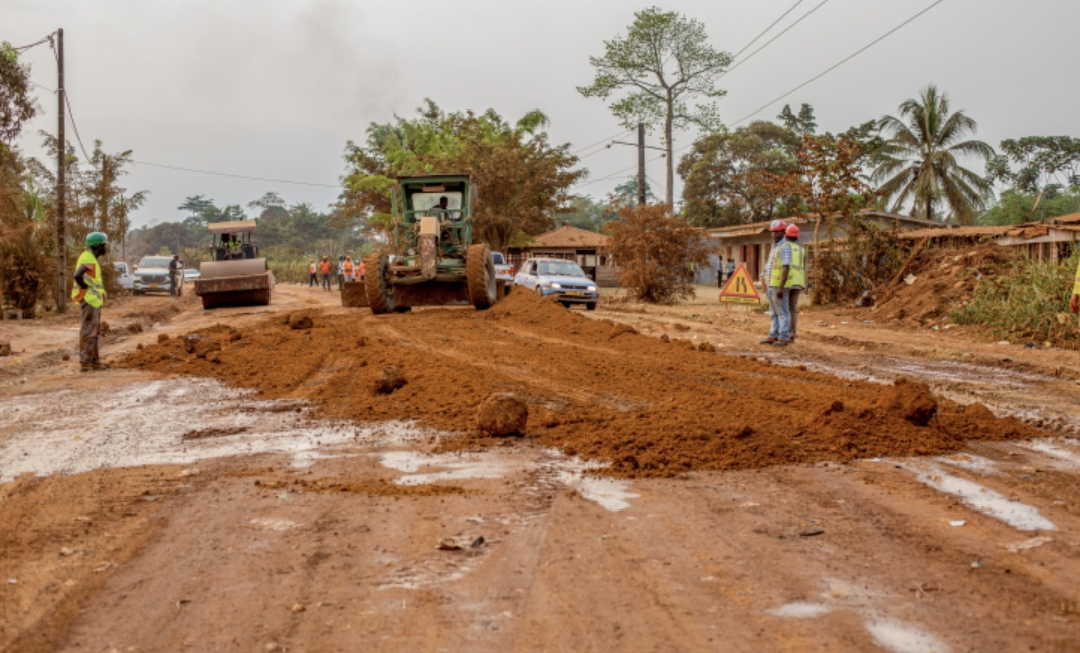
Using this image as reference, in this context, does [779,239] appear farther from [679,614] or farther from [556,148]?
[556,148]

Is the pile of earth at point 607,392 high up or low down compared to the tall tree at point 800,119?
down

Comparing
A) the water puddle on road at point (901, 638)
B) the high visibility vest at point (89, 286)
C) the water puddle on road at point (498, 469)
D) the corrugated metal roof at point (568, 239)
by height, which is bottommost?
the water puddle on road at point (901, 638)

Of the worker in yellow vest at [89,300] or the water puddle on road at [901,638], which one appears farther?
the worker in yellow vest at [89,300]

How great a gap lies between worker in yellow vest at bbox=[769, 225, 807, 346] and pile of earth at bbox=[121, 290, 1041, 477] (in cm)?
172

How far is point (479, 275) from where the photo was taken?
58.9 ft

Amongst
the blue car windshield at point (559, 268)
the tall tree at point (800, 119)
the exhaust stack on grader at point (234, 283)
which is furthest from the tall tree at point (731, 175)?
the exhaust stack on grader at point (234, 283)

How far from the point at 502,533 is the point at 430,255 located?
14267 mm

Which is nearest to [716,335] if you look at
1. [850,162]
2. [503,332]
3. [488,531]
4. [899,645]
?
[503,332]

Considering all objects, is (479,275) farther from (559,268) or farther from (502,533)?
(502,533)

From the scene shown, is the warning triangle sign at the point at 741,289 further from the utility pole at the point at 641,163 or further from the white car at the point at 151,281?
the white car at the point at 151,281

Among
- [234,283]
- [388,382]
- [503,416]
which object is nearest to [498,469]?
[503,416]

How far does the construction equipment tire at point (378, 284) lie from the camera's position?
18516 mm

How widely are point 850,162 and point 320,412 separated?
18.5m

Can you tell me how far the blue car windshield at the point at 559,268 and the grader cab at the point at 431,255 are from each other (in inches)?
226
